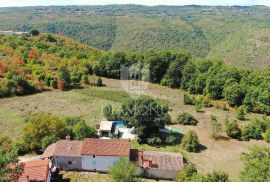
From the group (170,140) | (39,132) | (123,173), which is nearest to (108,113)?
(170,140)

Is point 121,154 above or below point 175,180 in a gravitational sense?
above

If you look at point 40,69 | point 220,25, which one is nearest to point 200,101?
point 40,69

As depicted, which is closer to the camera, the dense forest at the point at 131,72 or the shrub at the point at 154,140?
the shrub at the point at 154,140

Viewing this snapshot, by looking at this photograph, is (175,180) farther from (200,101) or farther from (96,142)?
(200,101)

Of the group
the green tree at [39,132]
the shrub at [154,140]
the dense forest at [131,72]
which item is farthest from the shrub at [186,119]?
the green tree at [39,132]

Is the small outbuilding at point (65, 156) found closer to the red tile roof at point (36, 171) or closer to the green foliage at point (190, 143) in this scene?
the red tile roof at point (36, 171)

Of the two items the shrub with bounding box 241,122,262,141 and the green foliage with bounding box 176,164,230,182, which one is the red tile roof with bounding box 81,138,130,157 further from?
the shrub with bounding box 241,122,262,141
